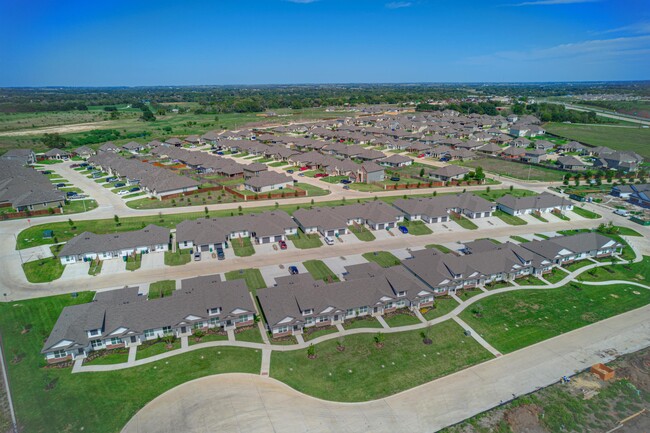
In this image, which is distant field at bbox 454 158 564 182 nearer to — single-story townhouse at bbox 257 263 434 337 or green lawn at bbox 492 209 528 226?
green lawn at bbox 492 209 528 226

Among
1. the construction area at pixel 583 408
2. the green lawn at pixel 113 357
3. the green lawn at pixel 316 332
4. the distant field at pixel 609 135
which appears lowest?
the construction area at pixel 583 408

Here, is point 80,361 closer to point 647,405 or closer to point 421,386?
point 421,386

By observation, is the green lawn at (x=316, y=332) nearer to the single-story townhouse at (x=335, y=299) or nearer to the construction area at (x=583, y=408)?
the single-story townhouse at (x=335, y=299)

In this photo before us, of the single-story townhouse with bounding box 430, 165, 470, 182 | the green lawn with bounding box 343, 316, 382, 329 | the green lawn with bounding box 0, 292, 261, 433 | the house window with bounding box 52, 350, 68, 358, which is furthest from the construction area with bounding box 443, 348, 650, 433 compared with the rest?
the single-story townhouse with bounding box 430, 165, 470, 182

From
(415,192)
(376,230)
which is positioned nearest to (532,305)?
(376,230)

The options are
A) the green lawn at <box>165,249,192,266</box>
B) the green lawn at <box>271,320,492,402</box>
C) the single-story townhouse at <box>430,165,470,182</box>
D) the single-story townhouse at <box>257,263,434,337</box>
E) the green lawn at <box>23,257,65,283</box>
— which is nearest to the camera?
the green lawn at <box>271,320,492,402</box>

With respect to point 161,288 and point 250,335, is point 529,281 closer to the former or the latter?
point 250,335

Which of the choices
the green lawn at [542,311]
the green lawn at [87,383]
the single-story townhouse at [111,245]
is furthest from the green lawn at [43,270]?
the green lawn at [542,311]
